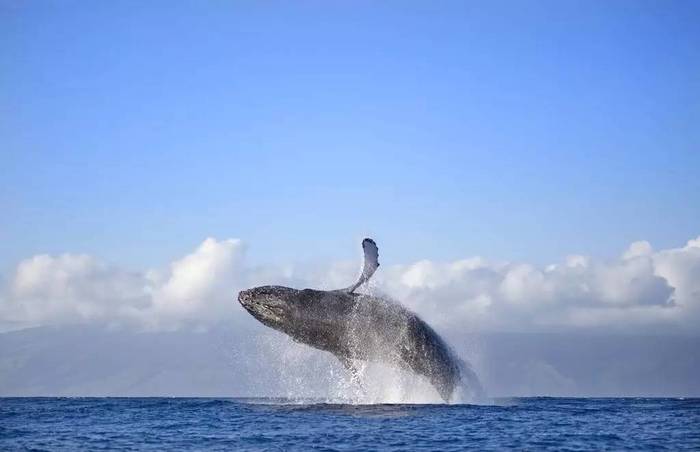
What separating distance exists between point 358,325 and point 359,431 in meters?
7.16

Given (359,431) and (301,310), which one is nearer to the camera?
(359,431)

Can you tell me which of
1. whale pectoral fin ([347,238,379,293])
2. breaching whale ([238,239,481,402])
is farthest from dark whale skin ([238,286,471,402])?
whale pectoral fin ([347,238,379,293])

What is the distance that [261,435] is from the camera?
28891mm

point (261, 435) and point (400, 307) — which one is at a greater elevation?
point (400, 307)

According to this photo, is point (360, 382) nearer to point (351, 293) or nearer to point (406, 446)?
point (351, 293)

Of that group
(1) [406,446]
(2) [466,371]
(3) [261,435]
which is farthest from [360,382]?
(1) [406,446]

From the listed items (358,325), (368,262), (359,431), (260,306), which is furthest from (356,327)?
(359,431)

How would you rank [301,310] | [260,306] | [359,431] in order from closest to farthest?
1. [359,431]
2. [260,306]
3. [301,310]

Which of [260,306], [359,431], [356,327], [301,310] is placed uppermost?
[260,306]

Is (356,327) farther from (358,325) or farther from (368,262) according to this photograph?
(368,262)

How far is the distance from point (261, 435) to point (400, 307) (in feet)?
34.3

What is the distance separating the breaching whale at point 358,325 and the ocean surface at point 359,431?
2208 mm

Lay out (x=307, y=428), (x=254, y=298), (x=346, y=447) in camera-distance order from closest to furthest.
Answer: (x=346, y=447)
(x=307, y=428)
(x=254, y=298)

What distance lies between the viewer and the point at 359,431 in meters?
29.2
